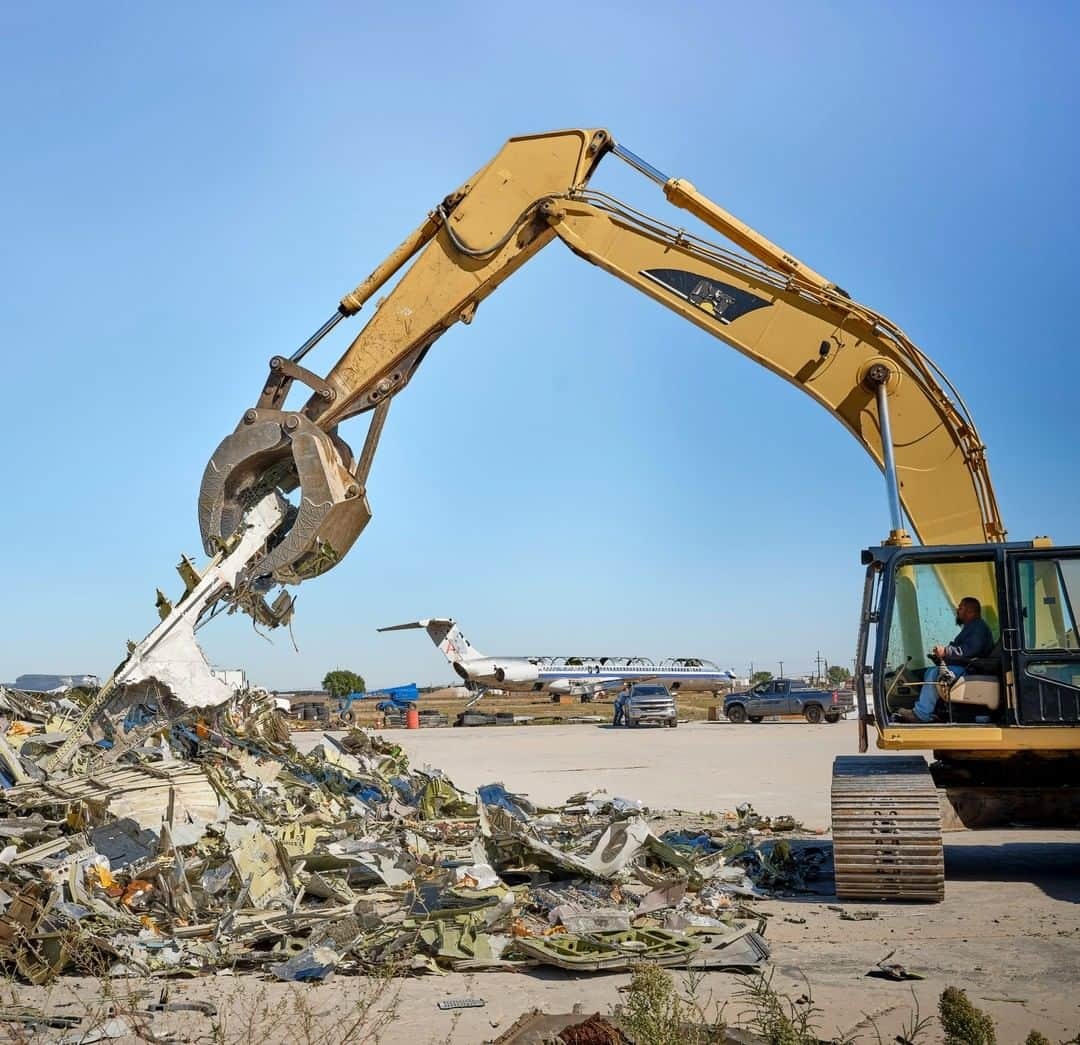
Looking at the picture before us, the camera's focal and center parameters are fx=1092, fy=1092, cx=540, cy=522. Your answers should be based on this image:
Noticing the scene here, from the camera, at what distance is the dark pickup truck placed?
120 feet

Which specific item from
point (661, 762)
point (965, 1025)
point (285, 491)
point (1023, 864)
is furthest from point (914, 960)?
point (661, 762)

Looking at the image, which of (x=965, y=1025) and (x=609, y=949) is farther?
(x=609, y=949)

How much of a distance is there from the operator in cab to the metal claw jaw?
5.03m

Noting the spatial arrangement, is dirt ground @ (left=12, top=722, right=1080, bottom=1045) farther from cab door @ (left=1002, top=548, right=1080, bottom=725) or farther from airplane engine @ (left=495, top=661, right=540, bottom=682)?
airplane engine @ (left=495, top=661, right=540, bottom=682)

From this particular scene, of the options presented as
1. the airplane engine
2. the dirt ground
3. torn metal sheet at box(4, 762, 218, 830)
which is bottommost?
the dirt ground

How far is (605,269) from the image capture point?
10125 millimetres

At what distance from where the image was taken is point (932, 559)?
27.3 ft

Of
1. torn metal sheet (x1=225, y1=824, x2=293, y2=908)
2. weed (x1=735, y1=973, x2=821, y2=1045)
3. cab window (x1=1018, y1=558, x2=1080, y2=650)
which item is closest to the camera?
weed (x1=735, y1=973, x2=821, y2=1045)

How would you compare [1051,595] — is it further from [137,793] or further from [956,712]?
[137,793]

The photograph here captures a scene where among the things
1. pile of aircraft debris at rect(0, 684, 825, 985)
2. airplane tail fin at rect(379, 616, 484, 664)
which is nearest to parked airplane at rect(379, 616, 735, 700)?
airplane tail fin at rect(379, 616, 484, 664)

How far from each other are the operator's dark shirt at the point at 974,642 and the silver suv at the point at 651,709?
25.4m

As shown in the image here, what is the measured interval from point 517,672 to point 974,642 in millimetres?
39027

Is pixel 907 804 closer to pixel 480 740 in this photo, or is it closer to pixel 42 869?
pixel 42 869

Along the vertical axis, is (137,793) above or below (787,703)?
below
